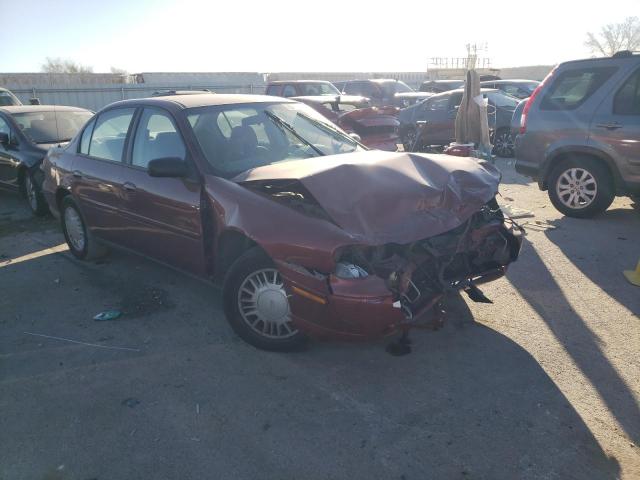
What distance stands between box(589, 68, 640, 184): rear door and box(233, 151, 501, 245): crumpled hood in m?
3.20

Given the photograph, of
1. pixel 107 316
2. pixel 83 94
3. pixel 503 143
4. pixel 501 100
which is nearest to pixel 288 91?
pixel 501 100

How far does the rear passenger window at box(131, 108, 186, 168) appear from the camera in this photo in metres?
4.27

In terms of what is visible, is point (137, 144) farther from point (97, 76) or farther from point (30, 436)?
point (97, 76)

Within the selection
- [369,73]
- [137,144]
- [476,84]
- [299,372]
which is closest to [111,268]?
[137,144]

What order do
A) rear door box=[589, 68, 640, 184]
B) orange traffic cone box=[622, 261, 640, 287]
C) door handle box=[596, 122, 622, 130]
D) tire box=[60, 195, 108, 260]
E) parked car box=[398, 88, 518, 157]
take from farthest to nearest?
parked car box=[398, 88, 518, 157] < door handle box=[596, 122, 622, 130] < rear door box=[589, 68, 640, 184] < tire box=[60, 195, 108, 260] < orange traffic cone box=[622, 261, 640, 287]

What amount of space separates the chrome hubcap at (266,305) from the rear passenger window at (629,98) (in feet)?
17.1

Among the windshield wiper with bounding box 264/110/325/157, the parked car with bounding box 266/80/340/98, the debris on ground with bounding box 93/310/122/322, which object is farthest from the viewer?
the parked car with bounding box 266/80/340/98

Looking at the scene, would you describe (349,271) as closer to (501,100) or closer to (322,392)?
(322,392)

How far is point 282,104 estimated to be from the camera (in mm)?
4984

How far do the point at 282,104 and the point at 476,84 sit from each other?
4.14m

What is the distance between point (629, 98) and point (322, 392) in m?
5.55

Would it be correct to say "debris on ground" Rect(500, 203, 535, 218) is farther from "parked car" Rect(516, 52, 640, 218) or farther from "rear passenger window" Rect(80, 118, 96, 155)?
"rear passenger window" Rect(80, 118, 96, 155)

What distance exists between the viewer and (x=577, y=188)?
6863 mm

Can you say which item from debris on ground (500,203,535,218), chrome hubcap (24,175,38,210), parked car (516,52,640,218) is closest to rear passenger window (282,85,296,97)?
chrome hubcap (24,175,38,210)
